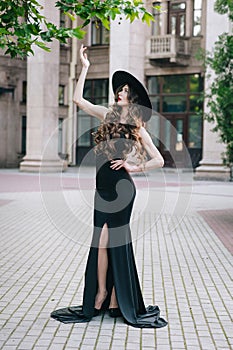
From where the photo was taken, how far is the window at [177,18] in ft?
114

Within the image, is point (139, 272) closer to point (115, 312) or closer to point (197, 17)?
point (115, 312)

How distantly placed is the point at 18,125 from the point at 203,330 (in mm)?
32666

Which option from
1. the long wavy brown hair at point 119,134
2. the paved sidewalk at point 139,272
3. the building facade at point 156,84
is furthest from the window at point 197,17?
the long wavy brown hair at point 119,134

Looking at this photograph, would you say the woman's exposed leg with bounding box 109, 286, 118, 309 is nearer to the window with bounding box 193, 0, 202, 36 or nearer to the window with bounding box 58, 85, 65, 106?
the window with bounding box 193, 0, 202, 36

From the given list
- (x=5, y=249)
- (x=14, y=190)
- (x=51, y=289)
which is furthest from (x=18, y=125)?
(x=51, y=289)

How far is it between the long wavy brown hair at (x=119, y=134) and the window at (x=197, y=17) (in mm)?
29959

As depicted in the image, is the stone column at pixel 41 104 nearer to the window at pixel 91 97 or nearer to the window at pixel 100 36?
the window at pixel 100 36

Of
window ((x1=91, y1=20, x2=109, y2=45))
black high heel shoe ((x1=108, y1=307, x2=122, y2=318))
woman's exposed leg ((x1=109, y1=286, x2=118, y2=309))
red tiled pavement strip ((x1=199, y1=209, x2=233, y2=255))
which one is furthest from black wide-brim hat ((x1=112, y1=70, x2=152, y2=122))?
window ((x1=91, y1=20, x2=109, y2=45))

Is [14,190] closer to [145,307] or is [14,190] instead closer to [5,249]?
[5,249]

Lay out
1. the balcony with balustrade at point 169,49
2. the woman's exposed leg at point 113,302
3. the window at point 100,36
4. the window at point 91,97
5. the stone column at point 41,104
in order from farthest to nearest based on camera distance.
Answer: the window at point 91,97, the window at point 100,36, the balcony with balustrade at point 169,49, the stone column at point 41,104, the woman's exposed leg at point 113,302

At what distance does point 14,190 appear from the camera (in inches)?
838

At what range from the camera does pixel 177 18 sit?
3497cm

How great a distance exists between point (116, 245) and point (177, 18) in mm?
30595

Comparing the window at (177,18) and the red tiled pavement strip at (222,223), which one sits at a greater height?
the window at (177,18)
